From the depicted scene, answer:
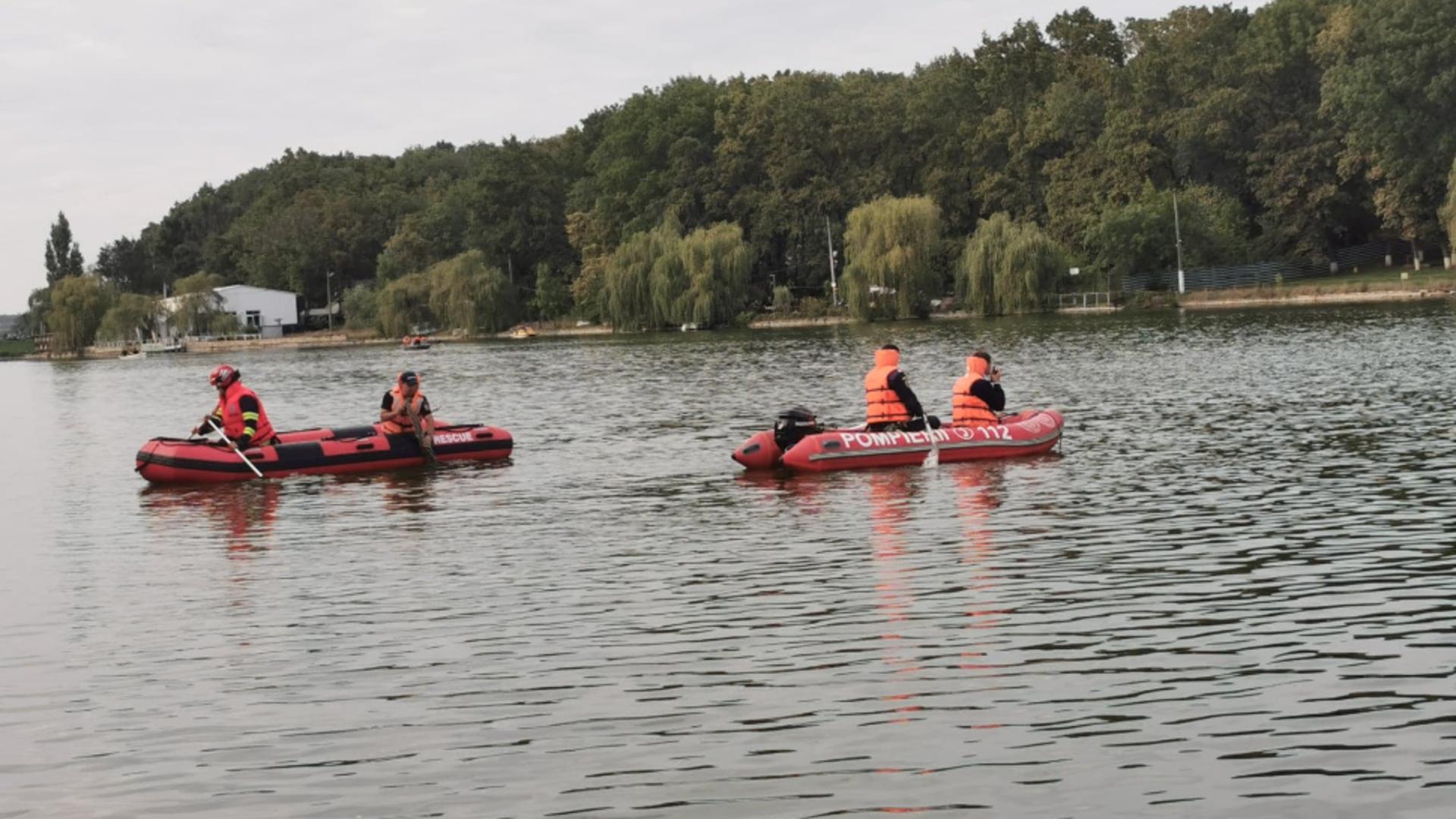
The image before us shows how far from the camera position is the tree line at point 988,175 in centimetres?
9256

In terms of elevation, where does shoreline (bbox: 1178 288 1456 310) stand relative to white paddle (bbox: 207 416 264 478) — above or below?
above

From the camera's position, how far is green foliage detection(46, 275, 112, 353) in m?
139

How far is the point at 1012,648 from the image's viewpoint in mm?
12891

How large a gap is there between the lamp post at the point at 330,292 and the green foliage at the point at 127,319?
16.1m

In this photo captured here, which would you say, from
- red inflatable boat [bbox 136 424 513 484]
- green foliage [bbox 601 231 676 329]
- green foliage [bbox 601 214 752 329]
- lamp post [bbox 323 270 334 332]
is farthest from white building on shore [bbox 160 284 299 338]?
red inflatable boat [bbox 136 424 513 484]

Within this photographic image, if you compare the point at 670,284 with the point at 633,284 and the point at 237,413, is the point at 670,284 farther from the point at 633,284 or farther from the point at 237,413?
the point at 237,413

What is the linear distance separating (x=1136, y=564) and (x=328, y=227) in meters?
158

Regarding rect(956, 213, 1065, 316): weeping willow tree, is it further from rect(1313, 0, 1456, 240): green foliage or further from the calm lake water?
the calm lake water

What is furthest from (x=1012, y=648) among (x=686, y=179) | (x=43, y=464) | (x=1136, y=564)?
(x=686, y=179)

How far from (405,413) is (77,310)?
4748 inches

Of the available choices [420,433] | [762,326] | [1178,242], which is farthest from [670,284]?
[420,433]

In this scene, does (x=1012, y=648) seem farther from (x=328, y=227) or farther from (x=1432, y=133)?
(x=328, y=227)

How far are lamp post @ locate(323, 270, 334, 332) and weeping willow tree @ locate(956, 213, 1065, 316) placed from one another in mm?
74491

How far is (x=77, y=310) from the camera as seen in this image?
13988 cm
